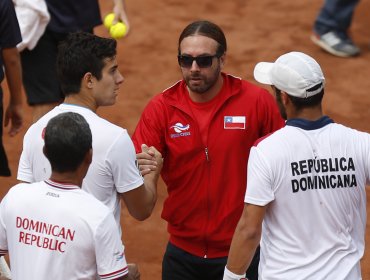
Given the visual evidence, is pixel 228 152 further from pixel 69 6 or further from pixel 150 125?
pixel 69 6

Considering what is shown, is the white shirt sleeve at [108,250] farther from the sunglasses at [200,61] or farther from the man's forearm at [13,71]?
the man's forearm at [13,71]

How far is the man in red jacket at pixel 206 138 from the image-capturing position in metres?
5.31

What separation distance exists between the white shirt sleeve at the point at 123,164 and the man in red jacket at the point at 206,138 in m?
0.66

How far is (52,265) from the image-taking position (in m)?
4.09

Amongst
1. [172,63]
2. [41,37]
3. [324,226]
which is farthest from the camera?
[172,63]

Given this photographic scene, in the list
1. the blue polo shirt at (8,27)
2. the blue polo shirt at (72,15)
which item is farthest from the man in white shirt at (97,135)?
the blue polo shirt at (72,15)

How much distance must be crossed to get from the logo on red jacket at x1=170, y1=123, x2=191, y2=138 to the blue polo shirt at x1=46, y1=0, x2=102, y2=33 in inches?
104

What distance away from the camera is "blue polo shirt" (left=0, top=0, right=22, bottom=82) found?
6426 mm

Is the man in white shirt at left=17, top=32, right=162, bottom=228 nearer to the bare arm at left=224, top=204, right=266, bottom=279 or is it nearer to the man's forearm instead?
the bare arm at left=224, top=204, right=266, bottom=279

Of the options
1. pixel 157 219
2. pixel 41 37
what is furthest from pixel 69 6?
pixel 157 219

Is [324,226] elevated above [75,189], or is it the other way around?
[75,189]

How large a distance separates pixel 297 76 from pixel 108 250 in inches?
52.1

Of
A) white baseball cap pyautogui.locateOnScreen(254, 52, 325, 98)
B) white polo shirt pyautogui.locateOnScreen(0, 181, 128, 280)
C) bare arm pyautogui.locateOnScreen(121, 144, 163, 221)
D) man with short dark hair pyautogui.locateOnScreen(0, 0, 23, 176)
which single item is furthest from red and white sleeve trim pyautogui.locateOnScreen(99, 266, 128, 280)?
man with short dark hair pyautogui.locateOnScreen(0, 0, 23, 176)

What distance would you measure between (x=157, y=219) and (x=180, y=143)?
248cm
